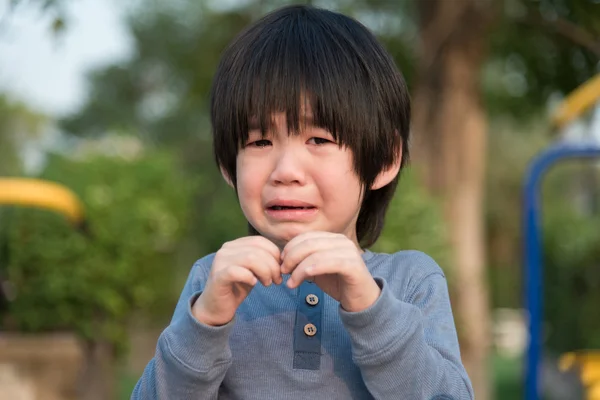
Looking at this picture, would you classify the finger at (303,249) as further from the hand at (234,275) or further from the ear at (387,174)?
the ear at (387,174)

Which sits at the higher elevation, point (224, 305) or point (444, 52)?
point (444, 52)

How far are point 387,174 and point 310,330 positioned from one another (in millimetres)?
335

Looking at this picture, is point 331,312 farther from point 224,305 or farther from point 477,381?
point 477,381

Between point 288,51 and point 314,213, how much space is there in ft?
0.86

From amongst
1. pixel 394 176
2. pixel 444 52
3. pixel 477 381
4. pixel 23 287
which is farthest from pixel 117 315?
pixel 394 176

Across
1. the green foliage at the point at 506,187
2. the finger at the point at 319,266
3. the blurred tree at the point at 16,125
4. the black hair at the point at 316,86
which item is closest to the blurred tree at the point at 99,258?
the black hair at the point at 316,86

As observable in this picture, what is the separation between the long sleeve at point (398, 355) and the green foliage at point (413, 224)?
4048 mm

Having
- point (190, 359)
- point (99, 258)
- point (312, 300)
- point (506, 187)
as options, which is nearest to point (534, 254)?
point (99, 258)

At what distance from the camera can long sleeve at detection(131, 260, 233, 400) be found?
54.3 inches

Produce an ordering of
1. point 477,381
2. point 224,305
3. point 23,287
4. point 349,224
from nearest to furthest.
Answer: point 224,305
point 349,224
point 23,287
point 477,381

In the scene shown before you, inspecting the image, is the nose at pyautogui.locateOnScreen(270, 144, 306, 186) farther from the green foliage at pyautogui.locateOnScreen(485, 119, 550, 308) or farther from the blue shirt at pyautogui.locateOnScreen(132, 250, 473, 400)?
the green foliage at pyautogui.locateOnScreen(485, 119, 550, 308)

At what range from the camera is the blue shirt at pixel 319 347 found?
1376 millimetres

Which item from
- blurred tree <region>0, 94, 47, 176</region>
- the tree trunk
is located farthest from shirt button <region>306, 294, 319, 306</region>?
blurred tree <region>0, 94, 47, 176</region>

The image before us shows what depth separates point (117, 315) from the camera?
6109mm
